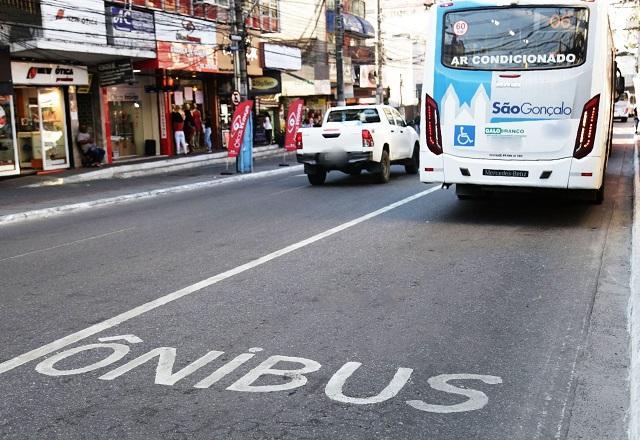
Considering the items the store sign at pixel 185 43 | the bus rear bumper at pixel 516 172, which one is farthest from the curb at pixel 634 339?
the store sign at pixel 185 43

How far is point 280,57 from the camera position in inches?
1299

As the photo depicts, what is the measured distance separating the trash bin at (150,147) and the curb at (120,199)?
751 centimetres

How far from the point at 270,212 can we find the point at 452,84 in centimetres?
396

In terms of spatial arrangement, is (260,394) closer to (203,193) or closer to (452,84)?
(452,84)

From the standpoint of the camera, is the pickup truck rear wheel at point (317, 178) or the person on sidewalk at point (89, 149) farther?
the person on sidewalk at point (89, 149)

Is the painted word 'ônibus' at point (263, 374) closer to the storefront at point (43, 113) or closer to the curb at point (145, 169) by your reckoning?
the curb at point (145, 169)

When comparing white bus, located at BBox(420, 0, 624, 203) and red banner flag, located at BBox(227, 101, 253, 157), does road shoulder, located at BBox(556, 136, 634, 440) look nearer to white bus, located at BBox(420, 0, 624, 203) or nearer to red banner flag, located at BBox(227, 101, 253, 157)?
white bus, located at BBox(420, 0, 624, 203)

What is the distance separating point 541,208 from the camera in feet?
38.9

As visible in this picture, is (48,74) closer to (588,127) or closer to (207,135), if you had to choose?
(207,135)

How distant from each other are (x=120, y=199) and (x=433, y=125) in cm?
836

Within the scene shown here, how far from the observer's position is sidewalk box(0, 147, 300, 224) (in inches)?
603

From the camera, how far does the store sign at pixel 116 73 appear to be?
Answer: 23000 millimetres

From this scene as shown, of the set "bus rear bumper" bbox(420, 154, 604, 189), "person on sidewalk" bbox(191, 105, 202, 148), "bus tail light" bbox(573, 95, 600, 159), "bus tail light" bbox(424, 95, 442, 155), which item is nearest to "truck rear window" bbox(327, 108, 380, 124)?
"bus tail light" bbox(424, 95, 442, 155)

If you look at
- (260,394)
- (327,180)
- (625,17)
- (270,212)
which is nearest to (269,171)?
(327,180)
